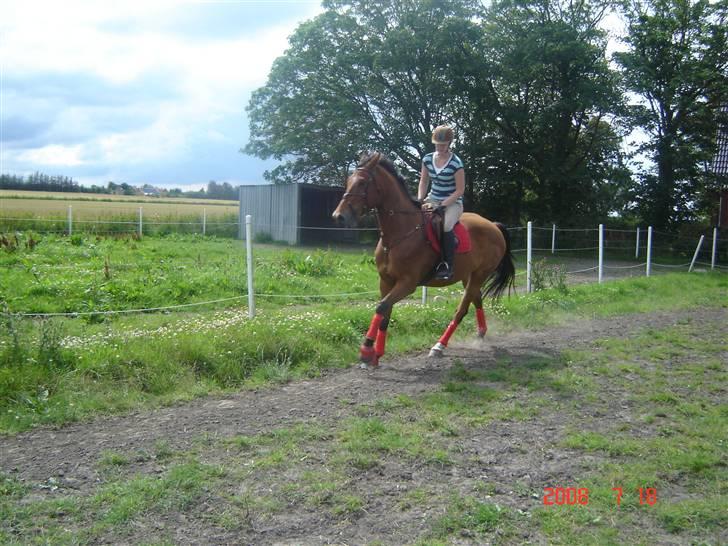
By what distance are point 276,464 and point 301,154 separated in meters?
27.9

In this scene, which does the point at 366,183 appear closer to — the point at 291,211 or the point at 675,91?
the point at 291,211

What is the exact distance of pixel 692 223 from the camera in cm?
2683

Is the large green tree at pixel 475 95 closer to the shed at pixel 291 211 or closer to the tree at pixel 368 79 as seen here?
the tree at pixel 368 79

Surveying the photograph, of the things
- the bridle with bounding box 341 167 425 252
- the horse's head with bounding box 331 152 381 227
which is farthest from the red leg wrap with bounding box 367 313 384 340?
the horse's head with bounding box 331 152 381 227

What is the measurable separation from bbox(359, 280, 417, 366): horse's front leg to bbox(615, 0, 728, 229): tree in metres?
23.1

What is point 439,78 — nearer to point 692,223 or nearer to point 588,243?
point 588,243

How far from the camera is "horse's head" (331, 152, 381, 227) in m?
6.32

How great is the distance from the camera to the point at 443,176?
7137 mm

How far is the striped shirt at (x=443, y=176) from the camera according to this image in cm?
704

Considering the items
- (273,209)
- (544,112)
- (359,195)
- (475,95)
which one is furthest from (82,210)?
(359,195)

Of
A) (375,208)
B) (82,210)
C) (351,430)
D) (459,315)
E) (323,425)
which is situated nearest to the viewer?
(351,430)

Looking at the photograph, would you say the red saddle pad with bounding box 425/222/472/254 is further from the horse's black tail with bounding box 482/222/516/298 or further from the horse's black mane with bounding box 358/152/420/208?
the horse's black tail with bounding box 482/222/516/298

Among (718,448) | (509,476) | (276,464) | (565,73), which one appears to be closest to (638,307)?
(718,448)

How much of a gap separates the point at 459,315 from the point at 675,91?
23.4m
